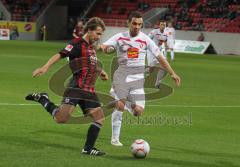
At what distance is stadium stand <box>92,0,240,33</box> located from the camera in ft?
180

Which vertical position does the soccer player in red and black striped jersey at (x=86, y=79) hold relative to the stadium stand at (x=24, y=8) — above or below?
above

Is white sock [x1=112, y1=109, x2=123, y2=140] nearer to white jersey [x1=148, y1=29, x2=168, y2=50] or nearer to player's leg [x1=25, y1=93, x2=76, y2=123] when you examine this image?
player's leg [x1=25, y1=93, x2=76, y2=123]

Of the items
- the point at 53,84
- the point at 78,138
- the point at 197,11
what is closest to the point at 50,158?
the point at 78,138

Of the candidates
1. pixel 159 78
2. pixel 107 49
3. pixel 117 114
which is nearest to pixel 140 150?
pixel 117 114

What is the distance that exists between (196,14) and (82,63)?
48421 mm

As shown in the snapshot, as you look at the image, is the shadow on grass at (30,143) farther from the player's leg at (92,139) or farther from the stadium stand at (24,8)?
the stadium stand at (24,8)

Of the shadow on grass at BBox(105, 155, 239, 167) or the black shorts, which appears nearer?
the shadow on grass at BBox(105, 155, 239, 167)

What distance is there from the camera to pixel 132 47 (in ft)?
38.0

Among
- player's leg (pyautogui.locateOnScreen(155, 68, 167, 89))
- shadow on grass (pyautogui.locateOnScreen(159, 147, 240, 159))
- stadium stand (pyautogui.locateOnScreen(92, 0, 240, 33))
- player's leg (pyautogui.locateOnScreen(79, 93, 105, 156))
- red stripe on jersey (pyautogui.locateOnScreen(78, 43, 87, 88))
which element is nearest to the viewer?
player's leg (pyautogui.locateOnScreen(79, 93, 105, 156))

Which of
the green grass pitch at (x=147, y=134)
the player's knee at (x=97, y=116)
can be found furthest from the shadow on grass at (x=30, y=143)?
Answer: the player's knee at (x=97, y=116)

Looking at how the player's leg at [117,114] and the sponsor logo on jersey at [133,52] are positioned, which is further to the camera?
the sponsor logo on jersey at [133,52]

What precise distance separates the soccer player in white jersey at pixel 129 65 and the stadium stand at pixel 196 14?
42.8m

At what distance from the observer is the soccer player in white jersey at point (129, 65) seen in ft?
37.6

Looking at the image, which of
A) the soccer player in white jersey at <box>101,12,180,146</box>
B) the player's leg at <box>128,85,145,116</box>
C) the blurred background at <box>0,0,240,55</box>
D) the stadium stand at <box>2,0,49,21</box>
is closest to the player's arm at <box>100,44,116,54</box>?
the soccer player in white jersey at <box>101,12,180,146</box>
